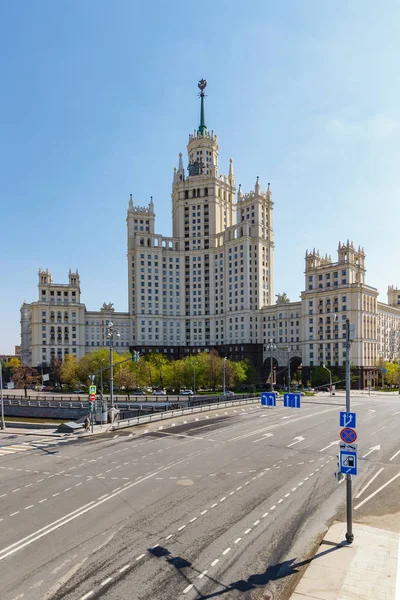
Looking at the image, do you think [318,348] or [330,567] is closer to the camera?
[330,567]

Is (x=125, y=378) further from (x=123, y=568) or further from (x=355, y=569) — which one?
(x=355, y=569)

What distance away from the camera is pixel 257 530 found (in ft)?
54.7

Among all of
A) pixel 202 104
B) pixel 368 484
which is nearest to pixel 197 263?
pixel 202 104

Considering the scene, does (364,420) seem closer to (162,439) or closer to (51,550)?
(162,439)

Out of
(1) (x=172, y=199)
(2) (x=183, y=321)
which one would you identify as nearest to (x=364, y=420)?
(2) (x=183, y=321)

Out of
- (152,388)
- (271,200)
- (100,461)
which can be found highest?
(271,200)

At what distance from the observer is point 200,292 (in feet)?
490

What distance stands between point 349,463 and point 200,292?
134 meters

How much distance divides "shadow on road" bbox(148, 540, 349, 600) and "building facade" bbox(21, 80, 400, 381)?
109 m

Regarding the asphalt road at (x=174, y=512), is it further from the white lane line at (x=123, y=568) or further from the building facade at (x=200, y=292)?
the building facade at (x=200, y=292)

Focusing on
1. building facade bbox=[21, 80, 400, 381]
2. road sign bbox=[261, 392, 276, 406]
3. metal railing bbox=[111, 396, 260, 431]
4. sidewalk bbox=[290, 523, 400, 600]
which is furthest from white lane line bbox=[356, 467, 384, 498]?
building facade bbox=[21, 80, 400, 381]

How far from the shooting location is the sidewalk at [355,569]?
469 inches

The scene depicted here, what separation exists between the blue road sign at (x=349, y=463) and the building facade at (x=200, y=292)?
349ft

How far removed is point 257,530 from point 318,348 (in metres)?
103
